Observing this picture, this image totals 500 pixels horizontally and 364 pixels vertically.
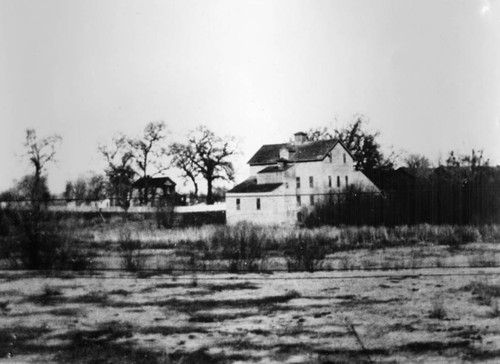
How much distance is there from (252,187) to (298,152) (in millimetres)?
6182

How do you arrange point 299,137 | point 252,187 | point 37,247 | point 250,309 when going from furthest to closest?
1. point 299,137
2. point 252,187
3. point 37,247
4. point 250,309

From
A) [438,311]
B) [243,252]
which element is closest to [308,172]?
[243,252]

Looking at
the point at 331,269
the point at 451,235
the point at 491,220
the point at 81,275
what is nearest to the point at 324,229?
the point at 451,235

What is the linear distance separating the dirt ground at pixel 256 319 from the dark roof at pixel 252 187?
1388 inches

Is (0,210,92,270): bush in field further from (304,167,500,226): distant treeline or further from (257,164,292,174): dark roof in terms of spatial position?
(257,164,292,174): dark roof

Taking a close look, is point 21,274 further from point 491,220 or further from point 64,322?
point 491,220

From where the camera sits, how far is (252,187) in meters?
47.2

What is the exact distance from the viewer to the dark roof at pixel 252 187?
4447cm

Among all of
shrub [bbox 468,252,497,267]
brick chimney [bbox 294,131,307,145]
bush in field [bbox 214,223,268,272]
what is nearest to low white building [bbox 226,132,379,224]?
brick chimney [bbox 294,131,307,145]

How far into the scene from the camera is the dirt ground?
490 centimetres

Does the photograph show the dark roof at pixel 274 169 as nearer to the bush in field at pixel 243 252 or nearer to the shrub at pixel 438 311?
the bush in field at pixel 243 252

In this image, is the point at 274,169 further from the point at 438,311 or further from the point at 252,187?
the point at 438,311

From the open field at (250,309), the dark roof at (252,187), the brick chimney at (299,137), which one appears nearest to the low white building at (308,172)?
the dark roof at (252,187)

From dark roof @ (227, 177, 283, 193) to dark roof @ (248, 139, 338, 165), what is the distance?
8.87ft
